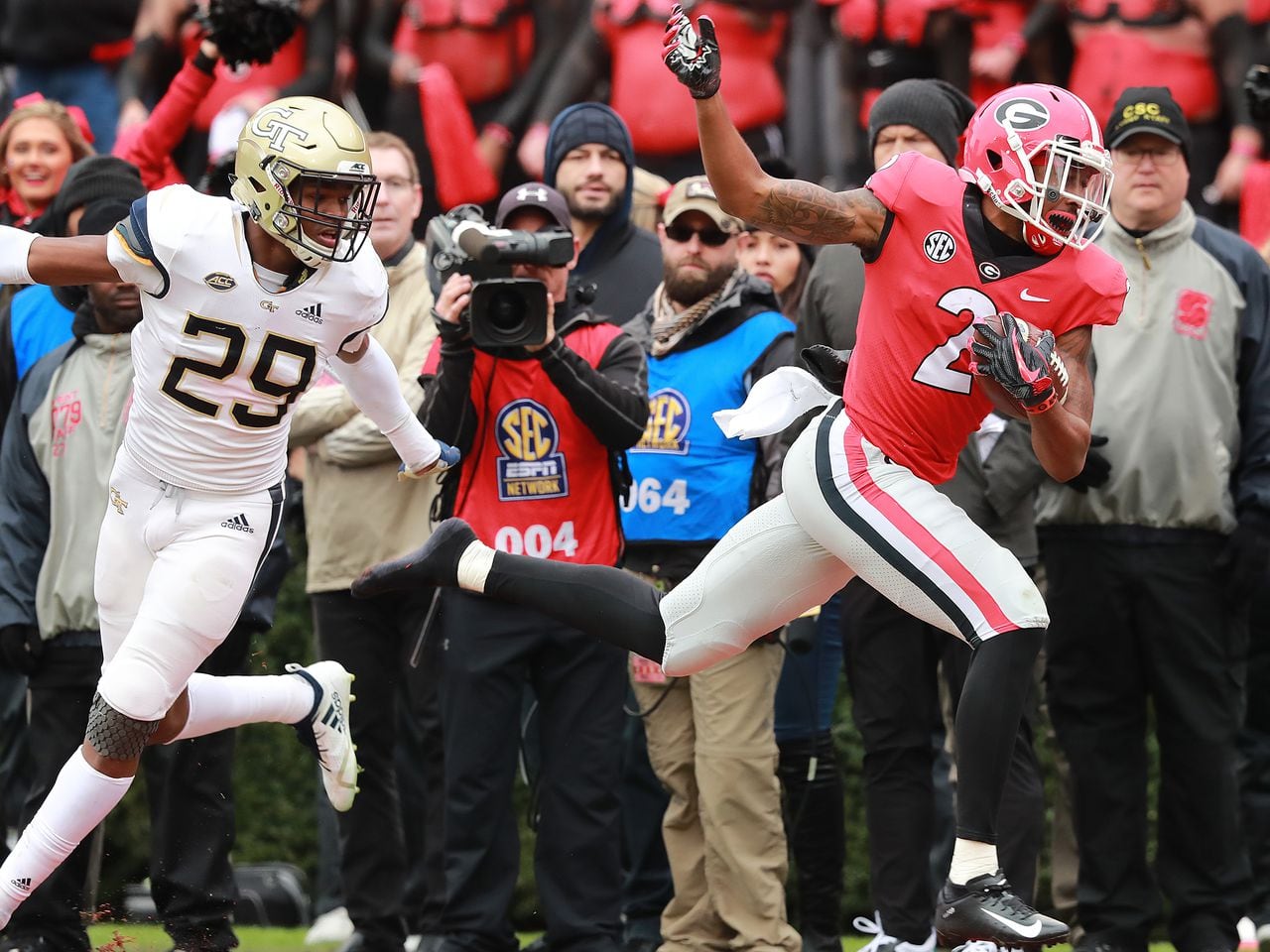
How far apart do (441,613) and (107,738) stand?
154 centimetres

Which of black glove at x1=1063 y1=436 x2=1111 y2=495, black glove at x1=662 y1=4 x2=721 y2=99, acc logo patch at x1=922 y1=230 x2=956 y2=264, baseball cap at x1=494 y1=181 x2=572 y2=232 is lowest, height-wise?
black glove at x1=1063 y1=436 x2=1111 y2=495

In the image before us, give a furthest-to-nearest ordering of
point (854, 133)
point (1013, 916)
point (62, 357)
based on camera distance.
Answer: point (854, 133)
point (62, 357)
point (1013, 916)

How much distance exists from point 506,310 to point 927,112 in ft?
5.26

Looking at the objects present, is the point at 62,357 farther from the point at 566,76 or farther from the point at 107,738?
the point at 566,76

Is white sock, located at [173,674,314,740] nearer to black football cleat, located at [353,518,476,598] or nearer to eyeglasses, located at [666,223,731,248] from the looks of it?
black football cleat, located at [353,518,476,598]

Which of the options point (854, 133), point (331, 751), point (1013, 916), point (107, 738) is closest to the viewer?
point (1013, 916)

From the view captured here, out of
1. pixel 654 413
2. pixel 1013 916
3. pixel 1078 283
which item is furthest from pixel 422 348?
pixel 1013 916

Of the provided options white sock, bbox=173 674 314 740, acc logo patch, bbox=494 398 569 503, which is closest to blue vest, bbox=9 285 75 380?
white sock, bbox=173 674 314 740

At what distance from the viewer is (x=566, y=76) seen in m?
9.99

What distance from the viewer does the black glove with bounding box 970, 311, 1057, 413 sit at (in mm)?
5035

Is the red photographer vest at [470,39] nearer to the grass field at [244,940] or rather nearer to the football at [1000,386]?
the grass field at [244,940]

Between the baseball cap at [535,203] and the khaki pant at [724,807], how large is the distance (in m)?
1.62

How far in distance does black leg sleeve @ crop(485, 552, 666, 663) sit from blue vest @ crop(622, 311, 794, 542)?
0.90m

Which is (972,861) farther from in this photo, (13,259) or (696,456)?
(13,259)
